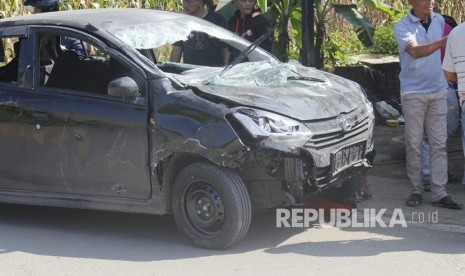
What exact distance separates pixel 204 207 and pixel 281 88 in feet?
3.87

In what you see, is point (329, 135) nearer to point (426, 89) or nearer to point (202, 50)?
point (426, 89)

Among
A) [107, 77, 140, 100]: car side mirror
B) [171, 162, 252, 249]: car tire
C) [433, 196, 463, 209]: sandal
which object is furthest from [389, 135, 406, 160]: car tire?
[107, 77, 140, 100]: car side mirror

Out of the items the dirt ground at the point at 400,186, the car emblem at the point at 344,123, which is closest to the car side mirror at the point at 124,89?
the car emblem at the point at 344,123

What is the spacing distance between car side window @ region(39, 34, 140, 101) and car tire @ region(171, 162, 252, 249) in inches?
41.6

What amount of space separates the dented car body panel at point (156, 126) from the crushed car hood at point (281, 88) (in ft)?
0.04

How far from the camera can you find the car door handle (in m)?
7.02

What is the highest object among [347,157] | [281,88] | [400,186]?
[281,88]

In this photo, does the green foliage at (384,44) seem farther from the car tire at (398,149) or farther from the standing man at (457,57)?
the standing man at (457,57)

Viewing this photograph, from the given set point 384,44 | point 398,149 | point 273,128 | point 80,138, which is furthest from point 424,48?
point 384,44

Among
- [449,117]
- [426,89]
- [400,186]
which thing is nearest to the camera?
[426,89]

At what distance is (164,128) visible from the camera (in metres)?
6.46

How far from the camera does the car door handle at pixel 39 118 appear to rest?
23.0 ft

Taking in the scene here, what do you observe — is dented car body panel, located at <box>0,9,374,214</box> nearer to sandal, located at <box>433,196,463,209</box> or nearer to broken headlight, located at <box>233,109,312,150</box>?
broken headlight, located at <box>233,109,312,150</box>

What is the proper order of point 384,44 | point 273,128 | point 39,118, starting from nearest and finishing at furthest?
point 273,128 < point 39,118 < point 384,44
